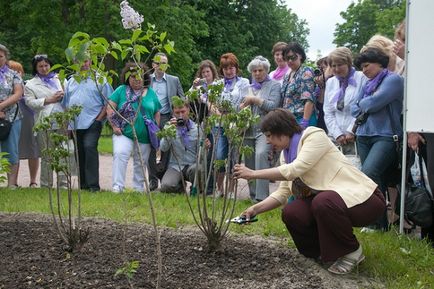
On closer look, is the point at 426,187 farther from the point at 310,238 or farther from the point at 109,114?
the point at 109,114

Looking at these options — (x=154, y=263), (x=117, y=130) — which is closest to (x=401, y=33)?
(x=154, y=263)

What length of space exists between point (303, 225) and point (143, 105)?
13.3ft

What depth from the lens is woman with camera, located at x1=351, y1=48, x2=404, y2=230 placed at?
5805 millimetres

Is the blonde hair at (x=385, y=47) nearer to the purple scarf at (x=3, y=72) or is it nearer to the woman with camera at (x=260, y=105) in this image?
the woman with camera at (x=260, y=105)

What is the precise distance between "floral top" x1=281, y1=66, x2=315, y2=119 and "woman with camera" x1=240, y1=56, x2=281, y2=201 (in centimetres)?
26

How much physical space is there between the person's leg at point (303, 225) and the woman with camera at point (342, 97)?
7.22 feet

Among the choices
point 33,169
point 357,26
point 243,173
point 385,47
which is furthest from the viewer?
point 357,26

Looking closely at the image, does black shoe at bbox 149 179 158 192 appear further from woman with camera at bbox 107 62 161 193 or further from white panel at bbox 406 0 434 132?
white panel at bbox 406 0 434 132

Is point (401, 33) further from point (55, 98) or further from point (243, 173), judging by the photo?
point (55, 98)

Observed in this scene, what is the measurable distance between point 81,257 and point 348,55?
12.0 ft

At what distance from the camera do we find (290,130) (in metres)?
4.61

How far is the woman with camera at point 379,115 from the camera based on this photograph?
580 centimetres

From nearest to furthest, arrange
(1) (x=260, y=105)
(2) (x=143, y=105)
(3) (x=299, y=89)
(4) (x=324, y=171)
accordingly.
Answer: (4) (x=324, y=171) → (3) (x=299, y=89) → (1) (x=260, y=105) → (2) (x=143, y=105)

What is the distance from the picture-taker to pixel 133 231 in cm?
549
